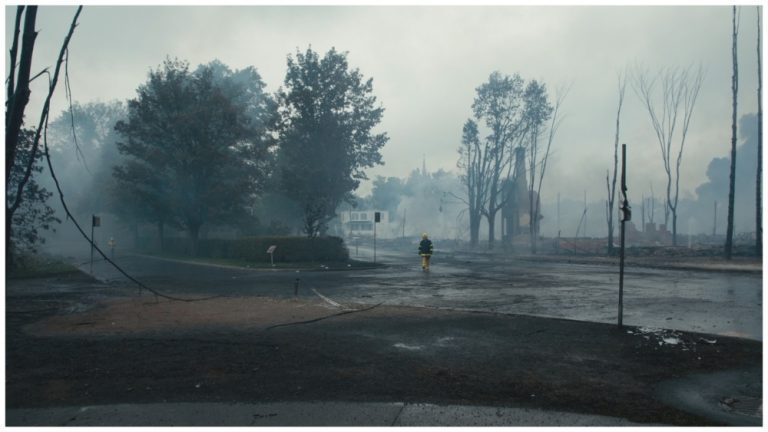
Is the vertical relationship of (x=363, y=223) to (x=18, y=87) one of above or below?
below

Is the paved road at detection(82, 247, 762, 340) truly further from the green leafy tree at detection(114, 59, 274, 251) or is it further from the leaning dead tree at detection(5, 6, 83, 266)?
the green leafy tree at detection(114, 59, 274, 251)

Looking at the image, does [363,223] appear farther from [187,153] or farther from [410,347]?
[410,347]

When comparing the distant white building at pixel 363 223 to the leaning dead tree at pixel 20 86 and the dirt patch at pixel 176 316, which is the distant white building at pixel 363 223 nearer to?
the dirt patch at pixel 176 316

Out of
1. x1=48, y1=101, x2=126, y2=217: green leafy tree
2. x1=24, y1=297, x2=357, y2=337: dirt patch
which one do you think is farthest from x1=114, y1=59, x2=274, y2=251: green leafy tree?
x1=24, y1=297, x2=357, y2=337: dirt patch

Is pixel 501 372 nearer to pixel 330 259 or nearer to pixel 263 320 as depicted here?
pixel 263 320

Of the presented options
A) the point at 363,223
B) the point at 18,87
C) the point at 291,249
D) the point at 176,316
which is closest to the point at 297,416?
the point at 18,87

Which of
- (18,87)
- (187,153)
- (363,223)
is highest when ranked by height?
(187,153)

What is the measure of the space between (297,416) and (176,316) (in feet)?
20.5

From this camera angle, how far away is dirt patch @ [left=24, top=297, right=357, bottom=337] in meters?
8.52

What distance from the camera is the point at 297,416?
4492 millimetres

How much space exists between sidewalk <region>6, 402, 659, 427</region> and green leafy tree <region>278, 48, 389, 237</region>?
37628 mm

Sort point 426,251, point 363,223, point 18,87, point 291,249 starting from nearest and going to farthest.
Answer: point 18,87, point 426,251, point 291,249, point 363,223

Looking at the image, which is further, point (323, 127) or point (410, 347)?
point (323, 127)

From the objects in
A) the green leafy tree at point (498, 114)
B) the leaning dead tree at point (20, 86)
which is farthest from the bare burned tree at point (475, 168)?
the leaning dead tree at point (20, 86)
